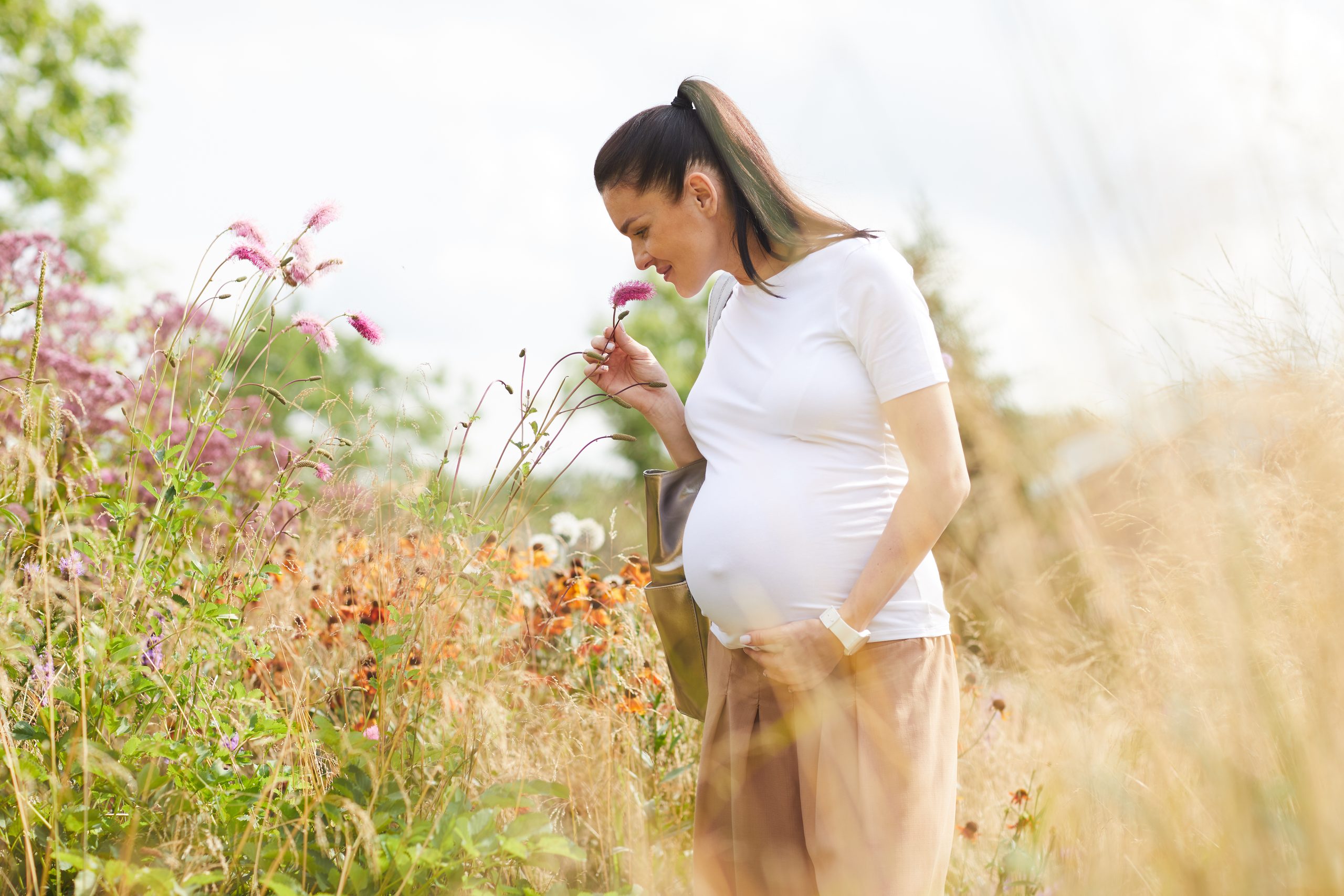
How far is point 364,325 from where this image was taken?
2.12 m

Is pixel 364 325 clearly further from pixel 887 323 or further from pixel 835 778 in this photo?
pixel 835 778

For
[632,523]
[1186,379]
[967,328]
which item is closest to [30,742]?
[1186,379]

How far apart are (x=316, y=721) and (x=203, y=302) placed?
1.23 metres

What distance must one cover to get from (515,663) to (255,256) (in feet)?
4.08

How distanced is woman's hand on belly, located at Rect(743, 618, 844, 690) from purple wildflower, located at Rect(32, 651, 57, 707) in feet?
4.28

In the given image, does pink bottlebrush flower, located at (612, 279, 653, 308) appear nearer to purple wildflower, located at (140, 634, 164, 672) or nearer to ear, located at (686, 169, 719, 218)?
ear, located at (686, 169, 719, 218)

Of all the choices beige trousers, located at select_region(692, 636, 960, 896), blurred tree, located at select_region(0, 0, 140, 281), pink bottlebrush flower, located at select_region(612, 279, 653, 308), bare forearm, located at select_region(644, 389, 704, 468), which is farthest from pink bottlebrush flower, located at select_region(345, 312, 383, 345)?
blurred tree, located at select_region(0, 0, 140, 281)

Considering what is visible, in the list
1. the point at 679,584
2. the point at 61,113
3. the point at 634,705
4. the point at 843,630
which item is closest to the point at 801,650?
the point at 843,630

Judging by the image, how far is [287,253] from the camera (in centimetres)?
206

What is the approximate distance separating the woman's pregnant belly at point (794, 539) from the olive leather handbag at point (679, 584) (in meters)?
0.30

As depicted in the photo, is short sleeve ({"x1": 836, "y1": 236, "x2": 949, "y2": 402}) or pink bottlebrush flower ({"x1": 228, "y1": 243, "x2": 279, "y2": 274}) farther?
pink bottlebrush flower ({"x1": 228, "y1": 243, "x2": 279, "y2": 274})

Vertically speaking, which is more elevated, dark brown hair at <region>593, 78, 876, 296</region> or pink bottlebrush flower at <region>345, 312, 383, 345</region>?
dark brown hair at <region>593, 78, 876, 296</region>

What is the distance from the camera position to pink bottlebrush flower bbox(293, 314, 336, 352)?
200cm

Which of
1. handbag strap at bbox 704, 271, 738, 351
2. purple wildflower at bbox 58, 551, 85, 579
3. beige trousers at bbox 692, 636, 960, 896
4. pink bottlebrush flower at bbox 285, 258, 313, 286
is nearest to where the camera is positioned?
beige trousers at bbox 692, 636, 960, 896
